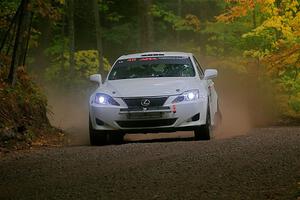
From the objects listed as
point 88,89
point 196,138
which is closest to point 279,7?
point 196,138

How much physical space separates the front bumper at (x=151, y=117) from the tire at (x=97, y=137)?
0.14 metres

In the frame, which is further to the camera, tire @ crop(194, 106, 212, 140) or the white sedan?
tire @ crop(194, 106, 212, 140)

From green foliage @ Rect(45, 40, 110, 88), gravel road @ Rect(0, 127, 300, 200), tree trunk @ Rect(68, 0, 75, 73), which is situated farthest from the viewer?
green foliage @ Rect(45, 40, 110, 88)

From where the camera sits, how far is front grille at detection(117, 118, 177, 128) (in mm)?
12602

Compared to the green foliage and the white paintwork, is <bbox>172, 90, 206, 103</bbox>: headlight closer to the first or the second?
the white paintwork

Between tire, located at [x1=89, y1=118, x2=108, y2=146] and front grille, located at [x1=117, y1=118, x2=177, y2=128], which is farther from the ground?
front grille, located at [x1=117, y1=118, x2=177, y2=128]

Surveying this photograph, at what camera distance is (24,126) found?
1430cm

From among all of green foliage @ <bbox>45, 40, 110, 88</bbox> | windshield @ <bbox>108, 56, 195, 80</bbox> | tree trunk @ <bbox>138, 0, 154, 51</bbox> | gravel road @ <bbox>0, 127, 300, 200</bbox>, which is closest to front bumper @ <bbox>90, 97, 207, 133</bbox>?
gravel road @ <bbox>0, 127, 300, 200</bbox>

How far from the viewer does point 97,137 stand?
12.9 m

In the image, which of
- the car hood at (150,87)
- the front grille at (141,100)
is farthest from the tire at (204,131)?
the front grille at (141,100)

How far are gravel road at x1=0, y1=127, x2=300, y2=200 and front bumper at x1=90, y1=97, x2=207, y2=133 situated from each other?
1.01 meters

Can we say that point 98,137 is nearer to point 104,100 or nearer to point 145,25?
point 104,100

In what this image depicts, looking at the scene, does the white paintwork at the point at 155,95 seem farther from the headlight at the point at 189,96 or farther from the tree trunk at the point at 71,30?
the tree trunk at the point at 71,30

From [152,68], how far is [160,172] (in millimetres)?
5926
